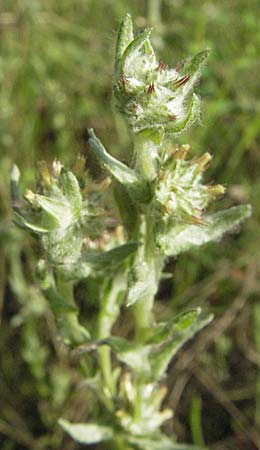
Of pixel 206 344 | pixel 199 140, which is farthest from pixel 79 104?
pixel 206 344

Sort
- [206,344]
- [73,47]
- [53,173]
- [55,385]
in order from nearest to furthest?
[53,173] < [55,385] < [206,344] < [73,47]

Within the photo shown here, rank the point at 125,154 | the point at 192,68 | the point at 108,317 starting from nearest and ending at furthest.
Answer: the point at 192,68 → the point at 108,317 → the point at 125,154

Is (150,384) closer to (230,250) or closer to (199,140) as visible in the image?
(230,250)

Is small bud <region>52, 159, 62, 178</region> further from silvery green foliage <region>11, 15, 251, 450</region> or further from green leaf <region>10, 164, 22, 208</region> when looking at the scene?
green leaf <region>10, 164, 22, 208</region>

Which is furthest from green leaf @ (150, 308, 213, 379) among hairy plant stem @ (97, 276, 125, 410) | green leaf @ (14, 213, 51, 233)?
green leaf @ (14, 213, 51, 233)

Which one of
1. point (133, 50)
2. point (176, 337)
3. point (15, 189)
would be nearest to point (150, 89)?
point (133, 50)

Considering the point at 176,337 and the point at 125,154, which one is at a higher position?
the point at 176,337

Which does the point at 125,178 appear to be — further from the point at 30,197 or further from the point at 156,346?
the point at 156,346

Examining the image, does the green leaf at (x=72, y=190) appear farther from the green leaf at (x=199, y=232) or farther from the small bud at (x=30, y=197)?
the green leaf at (x=199, y=232)
